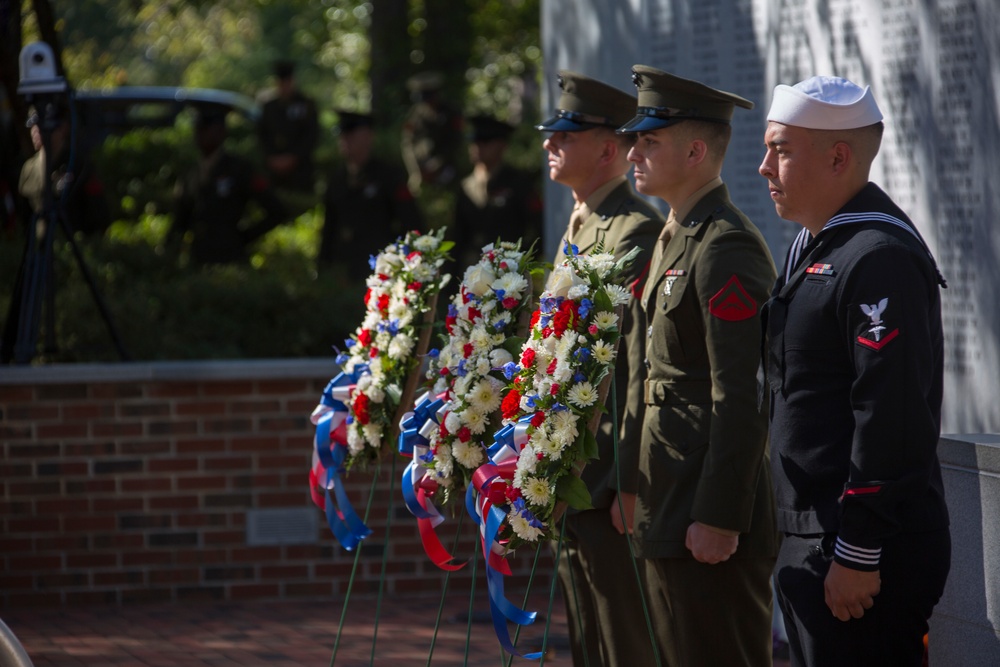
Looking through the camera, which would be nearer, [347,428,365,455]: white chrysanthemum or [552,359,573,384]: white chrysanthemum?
[552,359,573,384]: white chrysanthemum

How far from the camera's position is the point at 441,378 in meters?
4.31

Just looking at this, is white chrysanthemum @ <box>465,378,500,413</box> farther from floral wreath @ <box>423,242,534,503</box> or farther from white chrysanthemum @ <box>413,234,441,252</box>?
white chrysanthemum @ <box>413,234,441,252</box>

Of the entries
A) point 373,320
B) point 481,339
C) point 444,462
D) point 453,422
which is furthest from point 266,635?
point 481,339

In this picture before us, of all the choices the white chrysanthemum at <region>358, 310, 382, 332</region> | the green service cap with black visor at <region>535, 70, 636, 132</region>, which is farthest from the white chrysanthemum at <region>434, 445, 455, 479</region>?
the green service cap with black visor at <region>535, 70, 636, 132</region>

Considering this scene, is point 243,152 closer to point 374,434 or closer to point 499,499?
point 374,434

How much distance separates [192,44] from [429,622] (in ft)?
96.5

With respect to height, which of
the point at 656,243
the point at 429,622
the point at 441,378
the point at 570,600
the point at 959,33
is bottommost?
the point at 429,622

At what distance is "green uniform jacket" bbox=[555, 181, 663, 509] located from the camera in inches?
169

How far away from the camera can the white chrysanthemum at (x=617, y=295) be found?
3.57m

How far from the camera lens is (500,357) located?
402 cm

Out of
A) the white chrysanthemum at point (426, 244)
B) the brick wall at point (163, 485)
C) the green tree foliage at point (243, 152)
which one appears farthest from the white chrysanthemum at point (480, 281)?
the green tree foliage at point (243, 152)

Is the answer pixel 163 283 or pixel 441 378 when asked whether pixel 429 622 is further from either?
pixel 163 283

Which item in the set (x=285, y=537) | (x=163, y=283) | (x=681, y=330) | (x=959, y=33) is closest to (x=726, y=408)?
(x=681, y=330)

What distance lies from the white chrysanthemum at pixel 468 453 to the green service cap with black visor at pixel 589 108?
122 cm
